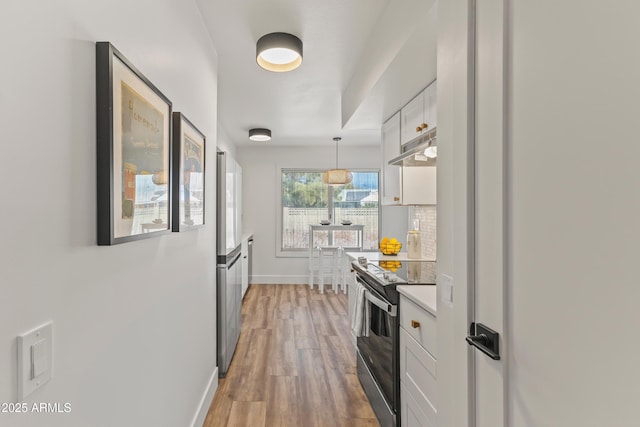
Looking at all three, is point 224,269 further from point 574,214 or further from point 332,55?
point 574,214

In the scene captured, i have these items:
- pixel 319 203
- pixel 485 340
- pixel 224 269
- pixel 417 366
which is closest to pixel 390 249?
pixel 224 269

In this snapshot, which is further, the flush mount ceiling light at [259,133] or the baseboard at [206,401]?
the flush mount ceiling light at [259,133]

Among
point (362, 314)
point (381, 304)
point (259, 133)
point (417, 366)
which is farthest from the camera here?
point (259, 133)

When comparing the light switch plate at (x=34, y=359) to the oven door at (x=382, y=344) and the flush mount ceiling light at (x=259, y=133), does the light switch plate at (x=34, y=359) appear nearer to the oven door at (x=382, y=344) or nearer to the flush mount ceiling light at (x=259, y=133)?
the oven door at (x=382, y=344)

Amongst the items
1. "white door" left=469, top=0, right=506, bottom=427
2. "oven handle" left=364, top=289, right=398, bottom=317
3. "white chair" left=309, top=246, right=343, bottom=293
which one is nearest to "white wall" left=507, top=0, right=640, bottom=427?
"white door" left=469, top=0, right=506, bottom=427

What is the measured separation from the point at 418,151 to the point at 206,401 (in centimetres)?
209

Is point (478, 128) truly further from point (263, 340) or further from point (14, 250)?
point (263, 340)

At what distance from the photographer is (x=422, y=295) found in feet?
5.21

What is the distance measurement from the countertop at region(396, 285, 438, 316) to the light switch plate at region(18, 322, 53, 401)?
47.6 inches

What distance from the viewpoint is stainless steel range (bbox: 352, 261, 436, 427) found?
1.79 m

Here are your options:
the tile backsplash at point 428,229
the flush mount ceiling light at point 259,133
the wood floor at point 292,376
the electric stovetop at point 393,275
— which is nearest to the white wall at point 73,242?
the wood floor at point 292,376

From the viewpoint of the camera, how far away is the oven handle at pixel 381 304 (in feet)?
5.89

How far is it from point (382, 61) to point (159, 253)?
170cm

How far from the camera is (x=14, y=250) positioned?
1.95 ft
